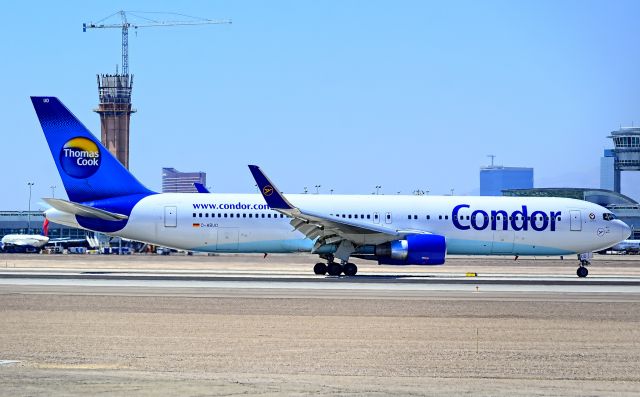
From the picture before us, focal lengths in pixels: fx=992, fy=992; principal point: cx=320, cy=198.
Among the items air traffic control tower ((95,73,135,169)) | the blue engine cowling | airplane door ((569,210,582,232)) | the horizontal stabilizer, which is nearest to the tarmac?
the blue engine cowling

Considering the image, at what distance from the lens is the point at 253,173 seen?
3912 centimetres

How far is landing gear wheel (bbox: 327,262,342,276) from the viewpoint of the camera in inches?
1585

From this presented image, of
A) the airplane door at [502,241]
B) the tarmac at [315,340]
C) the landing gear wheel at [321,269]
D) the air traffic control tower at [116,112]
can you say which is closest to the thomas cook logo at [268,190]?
the landing gear wheel at [321,269]

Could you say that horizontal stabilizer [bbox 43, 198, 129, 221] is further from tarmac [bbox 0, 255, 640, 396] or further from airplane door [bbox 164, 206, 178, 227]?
tarmac [bbox 0, 255, 640, 396]

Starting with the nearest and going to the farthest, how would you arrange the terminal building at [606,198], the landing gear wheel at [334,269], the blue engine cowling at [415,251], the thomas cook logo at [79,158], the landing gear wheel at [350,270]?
the blue engine cowling at [415,251] → the landing gear wheel at [350,270] → the landing gear wheel at [334,269] → the thomas cook logo at [79,158] → the terminal building at [606,198]

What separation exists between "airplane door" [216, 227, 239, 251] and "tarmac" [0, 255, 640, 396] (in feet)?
29.4

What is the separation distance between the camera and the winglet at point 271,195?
3831cm

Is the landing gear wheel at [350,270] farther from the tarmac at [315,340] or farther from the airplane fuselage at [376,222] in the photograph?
the tarmac at [315,340]

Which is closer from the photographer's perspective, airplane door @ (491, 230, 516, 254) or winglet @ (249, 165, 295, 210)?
winglet @ (249, 165, 295, 210)

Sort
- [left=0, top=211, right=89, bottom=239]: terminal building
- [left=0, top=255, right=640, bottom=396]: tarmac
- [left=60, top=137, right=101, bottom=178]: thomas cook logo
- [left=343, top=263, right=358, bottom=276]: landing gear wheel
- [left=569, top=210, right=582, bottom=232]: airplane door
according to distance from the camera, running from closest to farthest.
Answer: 1. [left=0, top=255, right=640, bottom=396]: tarmac
2. [left=343, top=263, right=358, bottom=276]: landing gear wheel
3. [left=60, top=137, right=101, bottom=178]: thomas cook logo
4. [left=569, top=210, right=582, bottom=232]: airplane door
5. [left=0, top=211, right=89, bottom=239]: terminal building

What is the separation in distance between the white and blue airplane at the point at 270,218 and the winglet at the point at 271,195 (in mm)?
1597

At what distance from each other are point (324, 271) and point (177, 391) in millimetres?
28234

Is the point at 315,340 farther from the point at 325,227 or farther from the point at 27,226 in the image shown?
the point at 27,226

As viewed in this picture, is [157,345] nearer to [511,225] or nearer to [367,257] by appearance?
[367,257]
